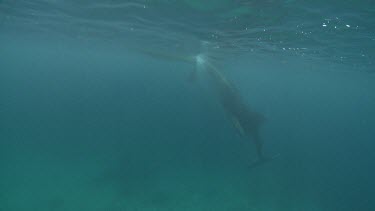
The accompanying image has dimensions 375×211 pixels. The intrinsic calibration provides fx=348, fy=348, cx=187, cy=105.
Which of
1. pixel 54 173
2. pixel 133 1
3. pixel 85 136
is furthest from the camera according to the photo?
pixel 85 136

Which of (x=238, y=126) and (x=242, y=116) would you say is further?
(x=242, y=116)

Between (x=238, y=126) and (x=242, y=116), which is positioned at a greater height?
(x=242, y=116)

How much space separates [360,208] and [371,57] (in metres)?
11.2

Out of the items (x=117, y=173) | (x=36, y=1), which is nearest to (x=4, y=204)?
(x=117, y=173)

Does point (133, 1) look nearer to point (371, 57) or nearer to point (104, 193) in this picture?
point (104, 193)

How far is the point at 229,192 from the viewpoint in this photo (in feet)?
77.8

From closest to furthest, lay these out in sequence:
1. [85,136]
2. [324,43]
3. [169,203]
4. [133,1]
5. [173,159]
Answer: [133,1] → [169,203] → [324,43] → [173,159] → [85,136]

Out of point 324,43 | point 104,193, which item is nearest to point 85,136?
point 104,193

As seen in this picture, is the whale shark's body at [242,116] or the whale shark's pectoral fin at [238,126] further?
the whale shark's body at [242,116]

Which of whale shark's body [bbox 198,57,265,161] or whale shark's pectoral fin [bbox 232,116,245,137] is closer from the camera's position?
whale shark's pectoral fin [bbox 232,116,245,137]

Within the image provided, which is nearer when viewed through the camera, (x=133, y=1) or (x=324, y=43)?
(x=133, y=1)

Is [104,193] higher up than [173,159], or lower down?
higher up

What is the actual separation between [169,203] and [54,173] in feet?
29.5

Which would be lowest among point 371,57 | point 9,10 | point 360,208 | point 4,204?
point 360,208
